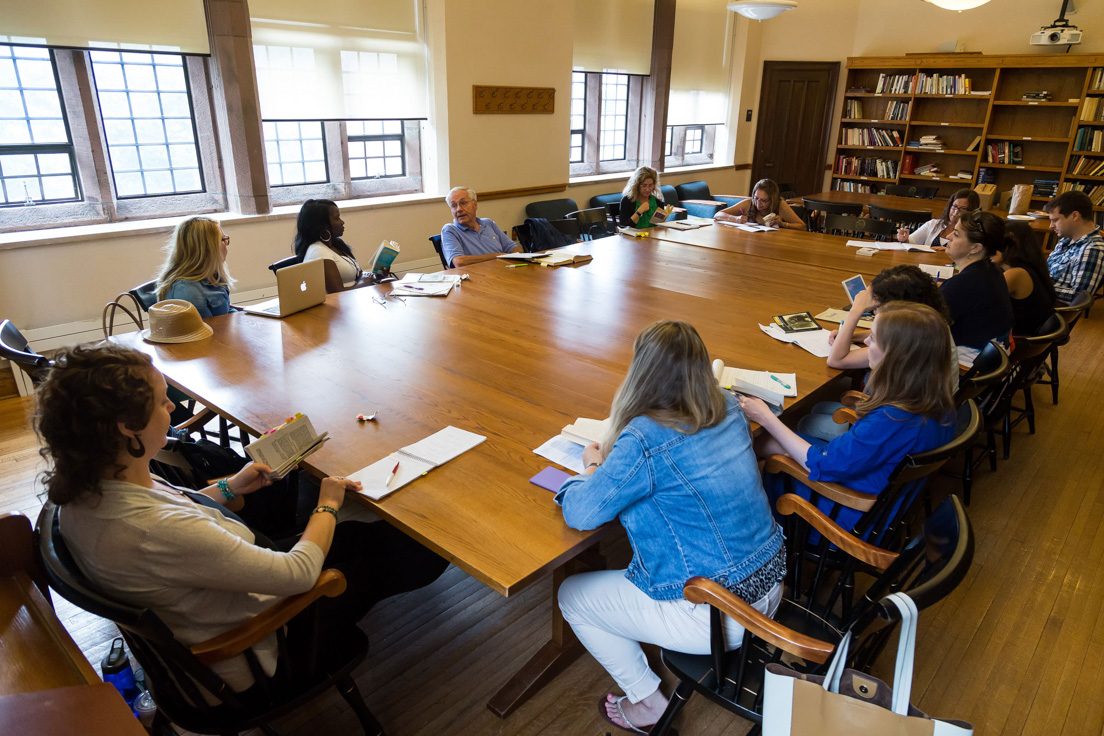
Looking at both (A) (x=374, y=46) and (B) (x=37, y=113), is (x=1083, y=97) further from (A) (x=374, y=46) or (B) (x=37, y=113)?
(B) (x=37, y=113)

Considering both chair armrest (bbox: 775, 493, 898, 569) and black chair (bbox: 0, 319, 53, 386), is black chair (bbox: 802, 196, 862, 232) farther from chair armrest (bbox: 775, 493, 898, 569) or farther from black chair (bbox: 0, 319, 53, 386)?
black chair (bbox: 0, 319, 53, 386)

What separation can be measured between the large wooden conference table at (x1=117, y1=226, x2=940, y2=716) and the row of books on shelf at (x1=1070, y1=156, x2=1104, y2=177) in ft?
17.5

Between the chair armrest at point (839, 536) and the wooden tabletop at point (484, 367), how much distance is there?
573 mm

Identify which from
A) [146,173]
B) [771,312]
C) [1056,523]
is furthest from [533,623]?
[146,173]

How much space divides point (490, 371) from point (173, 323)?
1319mm

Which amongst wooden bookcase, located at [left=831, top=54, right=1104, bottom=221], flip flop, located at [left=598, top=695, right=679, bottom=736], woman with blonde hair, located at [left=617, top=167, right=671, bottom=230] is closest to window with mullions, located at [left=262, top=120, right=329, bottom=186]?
woman with blonde hair, located at [left=617, top=167, right=671, bottom=230]

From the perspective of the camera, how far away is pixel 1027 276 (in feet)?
11.1

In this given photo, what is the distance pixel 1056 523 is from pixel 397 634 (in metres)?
2.73

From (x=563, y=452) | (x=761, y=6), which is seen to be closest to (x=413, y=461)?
(x=563, y=452)

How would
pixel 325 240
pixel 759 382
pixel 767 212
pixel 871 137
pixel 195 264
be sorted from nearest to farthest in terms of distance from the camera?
pixel 759 382 < pixel 195 264 < pixel 325 240 < pixel 767 212 < pixel 871 137

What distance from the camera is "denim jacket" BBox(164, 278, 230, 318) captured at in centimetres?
288

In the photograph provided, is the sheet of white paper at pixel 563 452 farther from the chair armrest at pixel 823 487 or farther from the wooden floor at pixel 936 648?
the wooden floor at pixel 936 648

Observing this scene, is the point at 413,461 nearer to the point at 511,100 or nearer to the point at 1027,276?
the point at 1027,276

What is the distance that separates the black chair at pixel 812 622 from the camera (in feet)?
4.15
